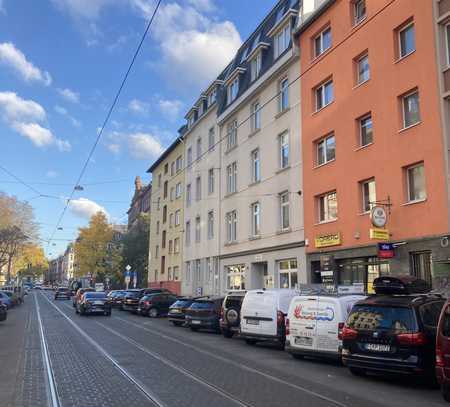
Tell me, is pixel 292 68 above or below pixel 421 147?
above

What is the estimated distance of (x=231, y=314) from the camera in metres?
18.4

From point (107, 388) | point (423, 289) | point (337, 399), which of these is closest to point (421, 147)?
point (423, 289)

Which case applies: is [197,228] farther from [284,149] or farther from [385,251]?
[385,251]

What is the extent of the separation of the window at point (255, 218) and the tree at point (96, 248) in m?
46.5

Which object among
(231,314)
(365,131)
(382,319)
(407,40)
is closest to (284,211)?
(365,131)

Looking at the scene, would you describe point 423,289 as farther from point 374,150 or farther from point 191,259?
point 191,259

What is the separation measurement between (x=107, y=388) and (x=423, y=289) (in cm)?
782

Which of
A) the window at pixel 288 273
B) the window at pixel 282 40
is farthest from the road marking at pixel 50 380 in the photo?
the window at pixel 282 40

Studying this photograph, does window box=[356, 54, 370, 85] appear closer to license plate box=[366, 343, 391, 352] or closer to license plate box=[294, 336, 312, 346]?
license plate box=[294, 336, 312, 346]

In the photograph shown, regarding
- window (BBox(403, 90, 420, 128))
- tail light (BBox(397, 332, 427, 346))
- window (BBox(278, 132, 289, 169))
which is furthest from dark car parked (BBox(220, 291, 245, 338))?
window (BBox(278, 132, 289, 169))

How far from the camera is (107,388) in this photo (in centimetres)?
864

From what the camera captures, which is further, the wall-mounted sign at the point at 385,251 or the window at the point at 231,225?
the window at the point at 231,225

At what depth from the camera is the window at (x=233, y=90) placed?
109ft

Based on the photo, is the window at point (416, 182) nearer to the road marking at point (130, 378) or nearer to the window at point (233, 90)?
the road marking at point (130, 378)
